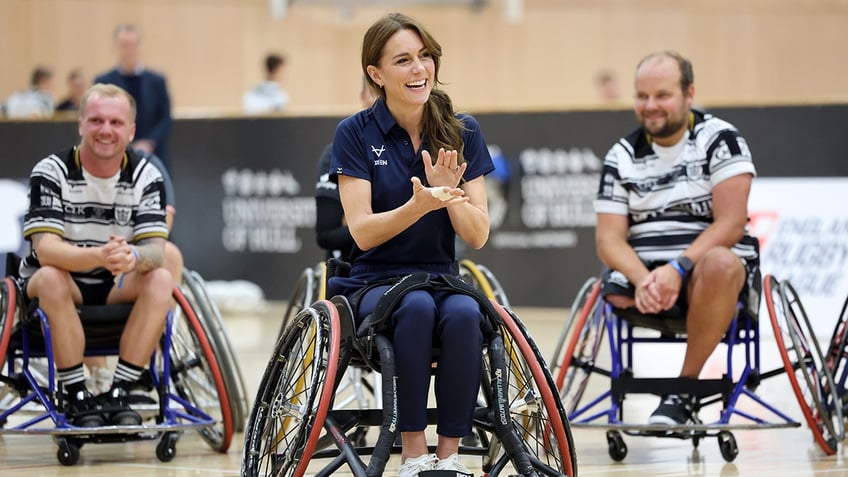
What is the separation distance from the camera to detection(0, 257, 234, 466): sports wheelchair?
3822 millimetres

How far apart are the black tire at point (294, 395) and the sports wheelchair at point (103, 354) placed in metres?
0.84

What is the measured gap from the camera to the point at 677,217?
4.18m

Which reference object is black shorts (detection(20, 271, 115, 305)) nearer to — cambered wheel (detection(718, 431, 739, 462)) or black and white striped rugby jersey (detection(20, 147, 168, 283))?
black and white striped rugby jersey (detection(20, 147, 168, 283))

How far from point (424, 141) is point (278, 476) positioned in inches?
36.3

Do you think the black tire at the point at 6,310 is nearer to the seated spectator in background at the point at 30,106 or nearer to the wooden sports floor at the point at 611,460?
the wooden sports floor at the point at 611,460

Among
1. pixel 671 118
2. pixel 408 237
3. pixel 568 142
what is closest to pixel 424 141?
pixel 408 237

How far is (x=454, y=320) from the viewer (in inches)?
112

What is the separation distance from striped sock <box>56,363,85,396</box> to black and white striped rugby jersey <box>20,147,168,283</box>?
33cm

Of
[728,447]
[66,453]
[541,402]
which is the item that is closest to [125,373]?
[66,453]

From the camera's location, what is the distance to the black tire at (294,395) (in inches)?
109

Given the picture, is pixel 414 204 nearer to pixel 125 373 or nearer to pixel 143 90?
pixel 125 373

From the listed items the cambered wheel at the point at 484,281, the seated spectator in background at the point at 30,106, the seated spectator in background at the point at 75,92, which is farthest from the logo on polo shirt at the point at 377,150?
the seated spectator in background at the point at 75,92

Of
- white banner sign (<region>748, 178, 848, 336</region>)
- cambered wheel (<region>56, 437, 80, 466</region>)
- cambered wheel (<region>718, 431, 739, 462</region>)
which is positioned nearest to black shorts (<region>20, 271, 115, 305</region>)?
cambered wheel (<region>56, 437, 80, 466</region>)

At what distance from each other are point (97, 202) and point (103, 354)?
52 cm
